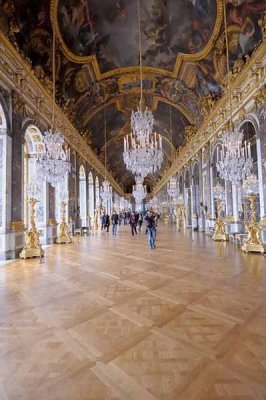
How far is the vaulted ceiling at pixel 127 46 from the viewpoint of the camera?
Answer: 7.59m

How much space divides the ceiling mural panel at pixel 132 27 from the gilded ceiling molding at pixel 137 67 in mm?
153

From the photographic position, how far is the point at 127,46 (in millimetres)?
11047

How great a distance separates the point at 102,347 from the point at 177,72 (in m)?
13.7

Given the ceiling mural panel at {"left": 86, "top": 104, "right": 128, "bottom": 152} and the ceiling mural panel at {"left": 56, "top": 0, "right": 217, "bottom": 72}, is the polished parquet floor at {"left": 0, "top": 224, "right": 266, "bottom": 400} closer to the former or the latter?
the ceiling mural panel at {"left": 56, "top": 0, "right": 217, "bottom": 72}

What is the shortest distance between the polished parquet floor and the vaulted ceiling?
7.31 metres

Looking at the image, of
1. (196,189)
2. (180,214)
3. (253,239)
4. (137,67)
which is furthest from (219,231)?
(137,67)

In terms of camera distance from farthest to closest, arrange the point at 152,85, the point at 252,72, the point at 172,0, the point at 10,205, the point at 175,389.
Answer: the point at 152,85 < the point at 172,0 < the point at 252,72 < the point at 10,205 < the point at 175,389

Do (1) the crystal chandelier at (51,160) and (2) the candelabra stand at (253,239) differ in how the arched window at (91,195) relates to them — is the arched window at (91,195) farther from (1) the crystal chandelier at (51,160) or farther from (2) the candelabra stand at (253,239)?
(2) the candelabra stand at (253,239)

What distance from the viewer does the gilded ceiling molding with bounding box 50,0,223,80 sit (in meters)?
7.97

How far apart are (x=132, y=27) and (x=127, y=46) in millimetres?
1113

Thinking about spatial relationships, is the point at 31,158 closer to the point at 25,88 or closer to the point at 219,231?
the point at 25,88

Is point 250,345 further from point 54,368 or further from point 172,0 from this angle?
point 172,0

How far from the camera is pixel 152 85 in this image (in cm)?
1444

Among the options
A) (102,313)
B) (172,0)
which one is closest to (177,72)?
(172,0)
